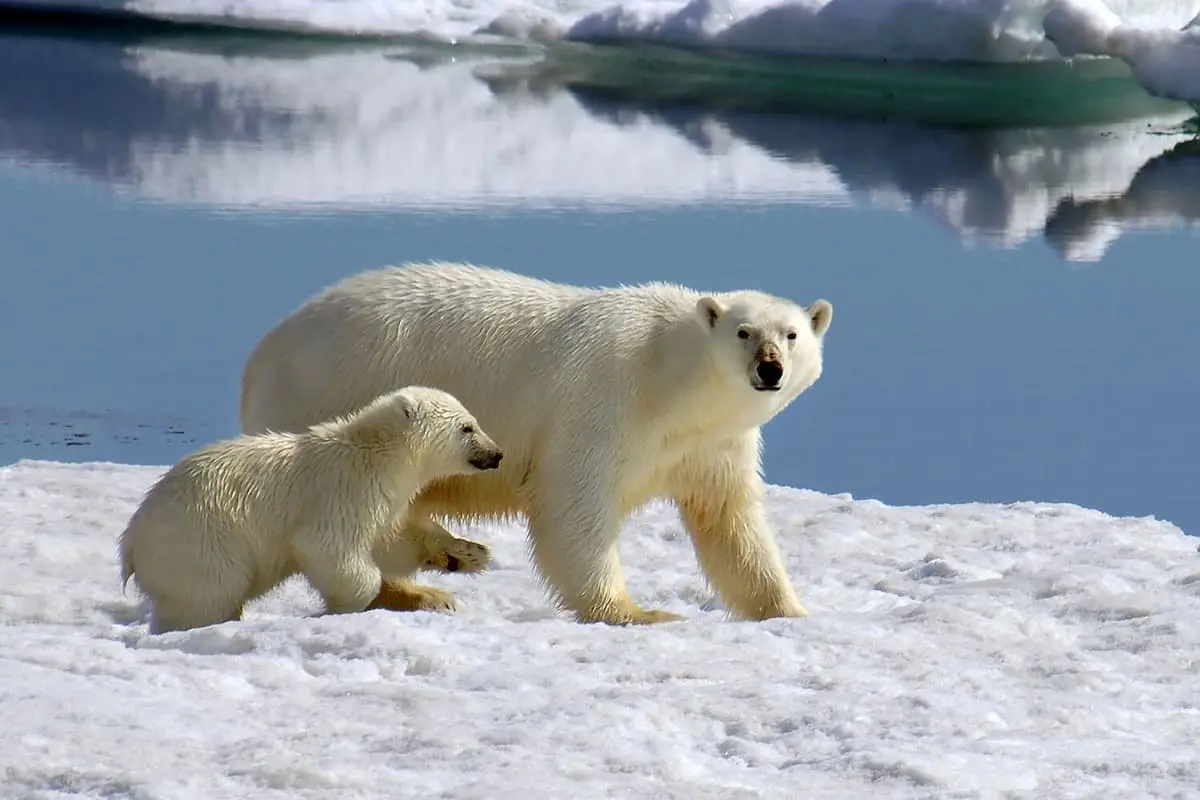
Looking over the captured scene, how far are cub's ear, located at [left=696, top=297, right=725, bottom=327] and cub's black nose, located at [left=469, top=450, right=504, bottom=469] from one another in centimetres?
72

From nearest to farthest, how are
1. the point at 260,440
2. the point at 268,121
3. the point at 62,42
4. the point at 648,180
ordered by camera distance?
the point at 260,440 → the point at 648,180 → the point at 268,121 → the point at 62,42

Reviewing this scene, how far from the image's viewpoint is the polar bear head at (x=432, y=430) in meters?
5.71

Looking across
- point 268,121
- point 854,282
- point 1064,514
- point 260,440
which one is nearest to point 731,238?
point 854,282

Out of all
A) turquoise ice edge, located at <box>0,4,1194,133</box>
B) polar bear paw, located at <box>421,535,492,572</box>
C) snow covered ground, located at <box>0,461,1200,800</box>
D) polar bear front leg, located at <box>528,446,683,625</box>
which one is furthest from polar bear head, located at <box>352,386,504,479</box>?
turquoise ice edge, located at <box>0,4,1194,133</box>

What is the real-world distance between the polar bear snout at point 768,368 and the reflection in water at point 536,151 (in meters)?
10.1

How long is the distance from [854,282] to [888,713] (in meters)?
9.63

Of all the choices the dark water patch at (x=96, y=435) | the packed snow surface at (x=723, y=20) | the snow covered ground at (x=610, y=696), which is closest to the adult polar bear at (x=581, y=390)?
the snow covered ground at (x=610, y=696)

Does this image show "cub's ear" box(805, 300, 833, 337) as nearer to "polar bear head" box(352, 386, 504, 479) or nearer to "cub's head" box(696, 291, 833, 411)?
"cub's head" box(696, 291, 833, 411)

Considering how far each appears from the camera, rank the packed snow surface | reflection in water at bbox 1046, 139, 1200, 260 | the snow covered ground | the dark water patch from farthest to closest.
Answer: the packed snow surface
reflection in water at bbox 1046, 139, 1200, 260
the dark water patch
the snow covered ground

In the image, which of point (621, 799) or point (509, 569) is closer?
point (621, 799)

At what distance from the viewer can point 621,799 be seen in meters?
3.84

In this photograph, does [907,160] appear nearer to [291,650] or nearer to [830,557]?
[830,557]

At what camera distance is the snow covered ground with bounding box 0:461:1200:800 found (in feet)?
12.9

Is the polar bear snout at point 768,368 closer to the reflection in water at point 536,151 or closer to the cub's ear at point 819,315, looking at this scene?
the cub's ear at point 819,315
